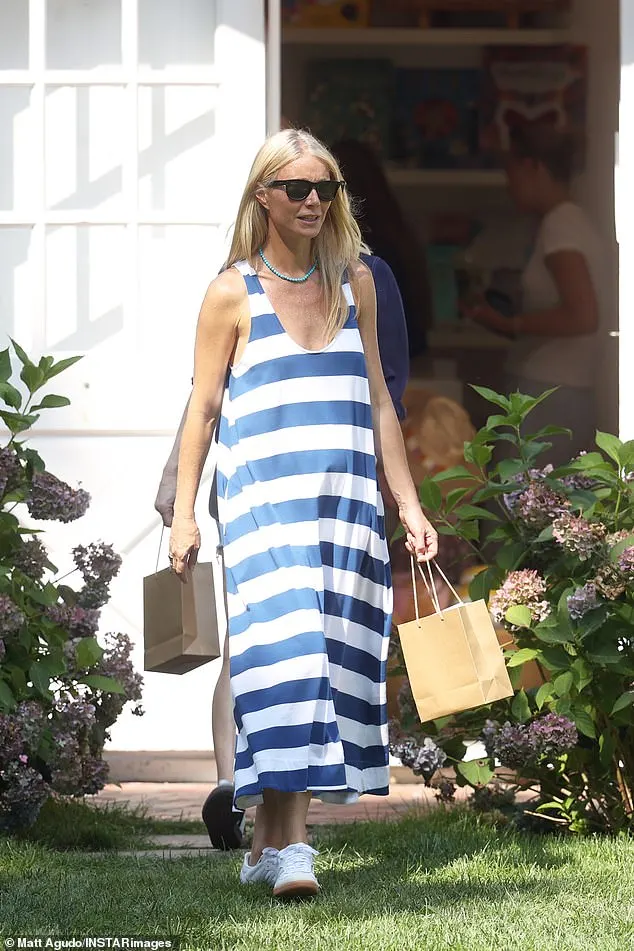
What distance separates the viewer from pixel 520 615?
4.33 metres

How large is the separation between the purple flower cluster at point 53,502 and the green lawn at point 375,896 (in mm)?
871

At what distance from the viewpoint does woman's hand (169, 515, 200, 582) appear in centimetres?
383

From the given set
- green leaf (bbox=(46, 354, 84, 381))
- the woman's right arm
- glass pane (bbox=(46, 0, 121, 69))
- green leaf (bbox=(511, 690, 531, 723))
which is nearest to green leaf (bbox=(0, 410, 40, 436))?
green leaf (bbox=(46, 354, 84, 381))

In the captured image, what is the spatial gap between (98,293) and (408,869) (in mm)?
2586

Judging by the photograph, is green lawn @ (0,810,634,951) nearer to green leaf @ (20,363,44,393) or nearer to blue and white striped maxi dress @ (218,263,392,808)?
blue and white striped maxi dress @ (218,263,392,808)

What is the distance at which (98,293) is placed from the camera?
579cm

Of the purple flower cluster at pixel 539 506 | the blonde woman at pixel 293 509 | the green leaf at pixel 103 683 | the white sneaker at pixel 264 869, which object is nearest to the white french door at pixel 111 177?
the green leaf at pixel 103 683

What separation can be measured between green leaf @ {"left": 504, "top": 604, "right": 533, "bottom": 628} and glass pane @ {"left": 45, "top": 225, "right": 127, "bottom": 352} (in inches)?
80.8

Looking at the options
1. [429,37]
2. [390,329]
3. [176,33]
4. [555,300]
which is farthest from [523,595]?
[429,37]

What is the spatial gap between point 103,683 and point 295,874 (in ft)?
3.53

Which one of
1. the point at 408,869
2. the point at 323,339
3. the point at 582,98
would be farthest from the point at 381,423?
the point at 582,98

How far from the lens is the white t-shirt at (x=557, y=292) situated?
7.27m

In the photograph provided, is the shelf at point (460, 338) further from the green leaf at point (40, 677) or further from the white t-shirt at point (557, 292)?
the green leaf at point (40, 677)

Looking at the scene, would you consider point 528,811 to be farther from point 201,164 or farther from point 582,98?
point 582,98
